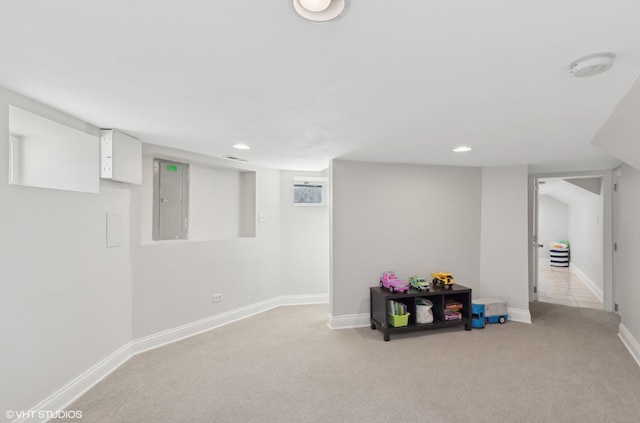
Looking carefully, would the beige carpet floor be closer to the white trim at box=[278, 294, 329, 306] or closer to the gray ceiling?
the white trim at box=[278, 294, 329, 306]

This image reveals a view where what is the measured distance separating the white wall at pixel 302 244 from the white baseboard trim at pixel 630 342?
362 cm

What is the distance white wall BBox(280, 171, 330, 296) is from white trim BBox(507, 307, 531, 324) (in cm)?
262

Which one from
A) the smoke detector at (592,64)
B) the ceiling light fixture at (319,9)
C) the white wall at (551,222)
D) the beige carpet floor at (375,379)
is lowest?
A: the beige carpet floor at (375,379)

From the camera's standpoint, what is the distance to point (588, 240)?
21.8ft

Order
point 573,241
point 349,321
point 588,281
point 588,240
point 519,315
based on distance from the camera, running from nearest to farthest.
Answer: point 349,321 → point 519,315 → point 588,281 → point 588,240 → point 573,241

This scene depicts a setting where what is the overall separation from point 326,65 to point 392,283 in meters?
2.91

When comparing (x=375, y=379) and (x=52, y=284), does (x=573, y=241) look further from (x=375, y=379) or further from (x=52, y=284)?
(x=52, y=284)

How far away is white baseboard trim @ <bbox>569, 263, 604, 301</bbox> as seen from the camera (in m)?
5.58

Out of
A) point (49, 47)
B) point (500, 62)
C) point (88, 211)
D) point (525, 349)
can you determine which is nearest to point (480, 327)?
point (525, 349)

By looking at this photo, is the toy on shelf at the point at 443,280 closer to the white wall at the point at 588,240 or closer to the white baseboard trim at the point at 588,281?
the white wall at the point at 588,240

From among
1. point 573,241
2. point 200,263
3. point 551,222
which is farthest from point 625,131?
point 551,222

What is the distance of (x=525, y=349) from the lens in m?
3.30

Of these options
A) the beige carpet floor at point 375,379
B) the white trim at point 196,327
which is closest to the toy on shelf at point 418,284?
the beige carpet floor at point 375,379

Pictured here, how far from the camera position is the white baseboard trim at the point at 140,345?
220 cm
